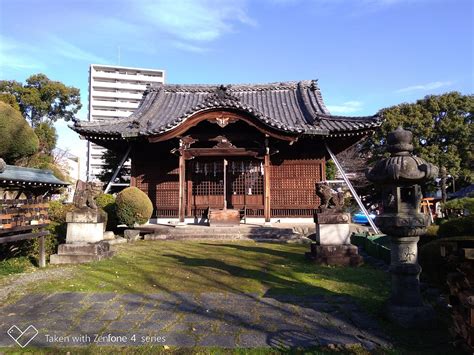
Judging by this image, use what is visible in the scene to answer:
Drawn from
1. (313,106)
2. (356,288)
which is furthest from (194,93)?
(356,288)

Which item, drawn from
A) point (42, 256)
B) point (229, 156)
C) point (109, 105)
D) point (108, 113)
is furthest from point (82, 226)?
point (109, 105)

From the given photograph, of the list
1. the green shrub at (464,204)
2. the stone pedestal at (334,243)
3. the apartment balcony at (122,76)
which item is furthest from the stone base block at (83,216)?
the apartment balcony at (122,76)

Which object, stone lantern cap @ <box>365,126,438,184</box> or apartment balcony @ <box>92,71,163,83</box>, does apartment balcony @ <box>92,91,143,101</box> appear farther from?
stone lantern cap @ <box>365,126,438,184</box>

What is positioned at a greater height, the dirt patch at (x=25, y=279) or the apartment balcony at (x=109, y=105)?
the apartment balcony at (x=109, y=105)

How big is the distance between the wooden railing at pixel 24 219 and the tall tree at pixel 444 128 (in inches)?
1092

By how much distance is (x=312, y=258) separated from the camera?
801 cm

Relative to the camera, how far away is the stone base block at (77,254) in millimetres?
7727

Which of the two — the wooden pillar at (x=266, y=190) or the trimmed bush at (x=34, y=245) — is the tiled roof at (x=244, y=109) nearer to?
the wooden pillar at (x=266, y=190)

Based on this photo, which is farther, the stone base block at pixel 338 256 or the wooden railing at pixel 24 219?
the stone base block at pixel 338 256

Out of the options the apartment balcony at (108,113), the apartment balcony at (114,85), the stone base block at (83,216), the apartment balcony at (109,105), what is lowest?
the stone base block at (83,216)

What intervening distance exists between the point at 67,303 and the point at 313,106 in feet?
49.3

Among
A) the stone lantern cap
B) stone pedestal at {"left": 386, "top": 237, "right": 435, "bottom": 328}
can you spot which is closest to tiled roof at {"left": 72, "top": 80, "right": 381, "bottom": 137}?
the stone lantern cap

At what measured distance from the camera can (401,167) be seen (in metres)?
4.52

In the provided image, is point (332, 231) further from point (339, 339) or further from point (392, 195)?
point (339, 339)
